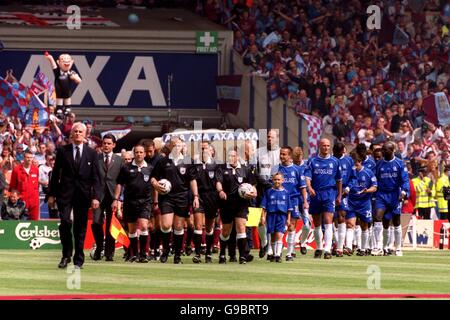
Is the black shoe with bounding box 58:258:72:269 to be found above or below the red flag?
below

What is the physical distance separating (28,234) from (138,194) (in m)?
6.70

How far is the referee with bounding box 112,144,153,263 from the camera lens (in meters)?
25.1

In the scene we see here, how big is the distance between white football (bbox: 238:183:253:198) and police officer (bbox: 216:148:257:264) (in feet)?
0.27

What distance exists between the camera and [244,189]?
24.8 m

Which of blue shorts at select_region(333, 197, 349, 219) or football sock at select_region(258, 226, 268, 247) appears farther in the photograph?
blue shorts at select_region(333, 197, 349, 219)

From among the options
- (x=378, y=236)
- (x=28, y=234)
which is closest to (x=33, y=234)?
(x=28, y=234)

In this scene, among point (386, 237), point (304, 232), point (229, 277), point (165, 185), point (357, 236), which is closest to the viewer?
point (229, 277)

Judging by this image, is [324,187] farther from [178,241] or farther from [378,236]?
[178,241]

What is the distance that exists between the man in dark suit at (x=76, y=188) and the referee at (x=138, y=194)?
2.89 m

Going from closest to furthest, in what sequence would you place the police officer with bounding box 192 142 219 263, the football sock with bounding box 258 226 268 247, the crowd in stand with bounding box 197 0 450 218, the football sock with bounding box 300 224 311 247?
the police officer with bounding box 192 142 219 263, the football sock with bounding box 258 226 268 247, the football sock with bounding box 300 224 311 247, the crowd in stand with bounding box 197 0 450 218

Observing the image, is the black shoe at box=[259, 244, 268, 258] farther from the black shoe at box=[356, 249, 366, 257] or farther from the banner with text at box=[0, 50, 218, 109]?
the banner with text at box=[0, 50, 218, 109]

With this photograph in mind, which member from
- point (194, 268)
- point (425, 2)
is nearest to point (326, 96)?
point (425, 2)

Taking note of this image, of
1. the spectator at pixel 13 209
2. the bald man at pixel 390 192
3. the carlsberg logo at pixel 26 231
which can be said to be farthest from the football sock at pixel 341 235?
the spectator at pixel 13 209

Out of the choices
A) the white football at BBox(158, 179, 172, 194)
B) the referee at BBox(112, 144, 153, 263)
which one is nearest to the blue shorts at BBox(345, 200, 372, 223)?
the referee at BBox(112, 144, 153, 263)
